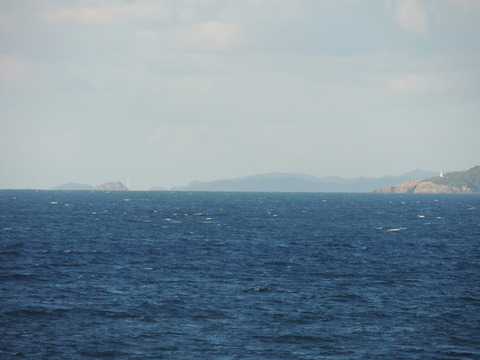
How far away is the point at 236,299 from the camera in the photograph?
49938 mm

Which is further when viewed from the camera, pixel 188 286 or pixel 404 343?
pixel 188 286

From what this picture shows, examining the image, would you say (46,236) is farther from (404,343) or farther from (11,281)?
(404,343)

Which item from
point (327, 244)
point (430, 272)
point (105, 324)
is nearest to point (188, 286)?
point (105, 324)

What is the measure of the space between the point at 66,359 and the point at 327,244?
59.7 m

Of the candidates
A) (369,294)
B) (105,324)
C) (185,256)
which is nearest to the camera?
(105,324)

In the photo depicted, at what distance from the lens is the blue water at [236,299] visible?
124ft

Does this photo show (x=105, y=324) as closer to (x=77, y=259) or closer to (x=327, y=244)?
(x=77, y=259)

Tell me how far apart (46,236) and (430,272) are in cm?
5984

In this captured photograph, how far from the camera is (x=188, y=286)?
54.9 metres

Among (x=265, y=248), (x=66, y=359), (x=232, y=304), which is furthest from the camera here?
(x=265, y=248)

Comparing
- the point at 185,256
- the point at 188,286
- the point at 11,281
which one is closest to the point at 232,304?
the point at 188,286

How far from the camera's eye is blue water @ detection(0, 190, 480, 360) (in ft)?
124

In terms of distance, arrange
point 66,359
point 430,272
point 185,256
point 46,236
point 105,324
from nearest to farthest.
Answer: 1. point 66,359
2. point 105,324
3. point 430,272
4. point 185,256
5. point 46,236

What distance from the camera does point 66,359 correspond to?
34.8 metres
